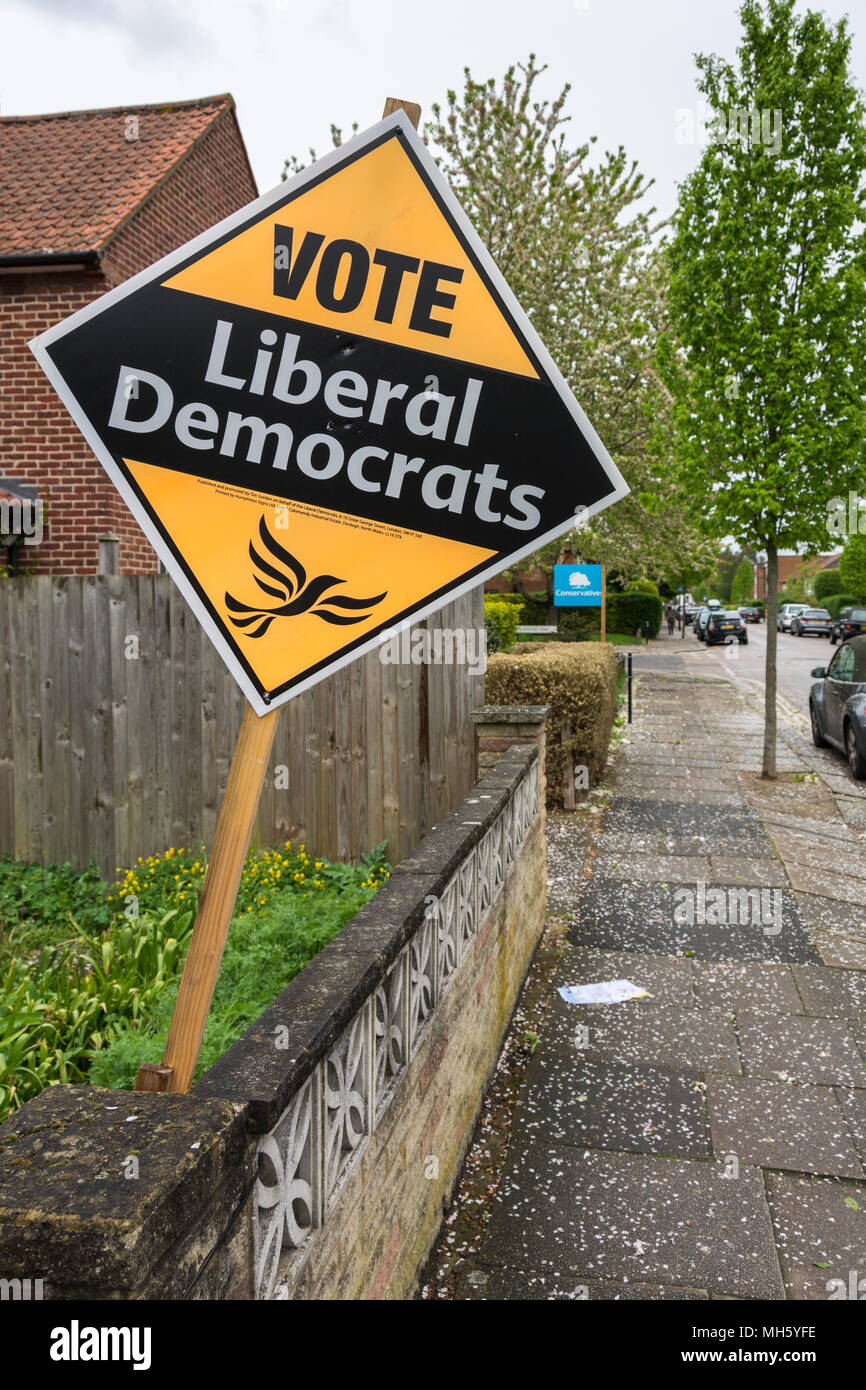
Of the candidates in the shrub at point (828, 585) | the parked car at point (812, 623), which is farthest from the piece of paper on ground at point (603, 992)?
the shrub at point (828, 585)

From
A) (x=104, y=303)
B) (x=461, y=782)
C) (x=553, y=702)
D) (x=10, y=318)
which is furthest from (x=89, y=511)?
(x=104, y=303)

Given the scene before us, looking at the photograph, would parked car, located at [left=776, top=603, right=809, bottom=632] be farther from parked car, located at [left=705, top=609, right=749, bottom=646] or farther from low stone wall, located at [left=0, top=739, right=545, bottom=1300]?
low stone wall, located at [left=0, top=739, right=545, bottom=1300]

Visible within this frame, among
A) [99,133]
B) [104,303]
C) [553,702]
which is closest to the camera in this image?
[104,303]

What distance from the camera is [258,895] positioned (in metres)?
5.58

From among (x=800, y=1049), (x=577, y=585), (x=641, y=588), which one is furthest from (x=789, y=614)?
(x=800, y=1049)

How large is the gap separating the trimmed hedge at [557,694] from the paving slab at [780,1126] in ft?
16.6

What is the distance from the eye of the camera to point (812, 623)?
45.6 m

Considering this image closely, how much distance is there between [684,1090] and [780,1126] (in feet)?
1.37

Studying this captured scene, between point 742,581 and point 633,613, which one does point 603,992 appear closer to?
point 633,613

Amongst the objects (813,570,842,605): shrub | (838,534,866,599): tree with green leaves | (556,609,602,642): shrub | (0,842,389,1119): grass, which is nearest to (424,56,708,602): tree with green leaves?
(556,609,602,642): shrub

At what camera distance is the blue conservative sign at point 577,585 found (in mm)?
12852

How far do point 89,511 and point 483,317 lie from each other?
9524 mm

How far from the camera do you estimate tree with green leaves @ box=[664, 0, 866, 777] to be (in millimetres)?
9594
